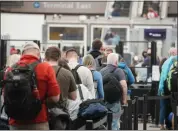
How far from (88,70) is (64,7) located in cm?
Result: 2087

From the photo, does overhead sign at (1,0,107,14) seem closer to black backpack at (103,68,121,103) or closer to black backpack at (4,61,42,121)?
black backpack at (103,68,121,103)

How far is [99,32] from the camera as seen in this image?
26422 mm

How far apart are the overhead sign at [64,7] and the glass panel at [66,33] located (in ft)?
9.28

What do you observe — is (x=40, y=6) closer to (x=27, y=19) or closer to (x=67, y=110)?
(x=27, y=19)

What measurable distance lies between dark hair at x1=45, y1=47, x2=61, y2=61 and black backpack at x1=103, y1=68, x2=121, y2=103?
297 cm

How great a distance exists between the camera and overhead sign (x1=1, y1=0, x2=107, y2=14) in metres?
30.5

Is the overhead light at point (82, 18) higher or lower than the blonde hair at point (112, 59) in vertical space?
higher

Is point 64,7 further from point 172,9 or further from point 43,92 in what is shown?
point 43,92

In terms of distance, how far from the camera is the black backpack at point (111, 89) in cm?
1139

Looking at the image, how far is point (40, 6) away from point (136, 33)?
6.30m

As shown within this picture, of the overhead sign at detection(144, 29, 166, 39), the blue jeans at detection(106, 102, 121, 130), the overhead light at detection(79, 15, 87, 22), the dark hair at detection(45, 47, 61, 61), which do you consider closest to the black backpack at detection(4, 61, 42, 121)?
the dark hair at detection(45, 47, 61, 61)

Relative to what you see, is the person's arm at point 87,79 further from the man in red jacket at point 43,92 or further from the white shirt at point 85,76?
the man in red jacket at point 43,92

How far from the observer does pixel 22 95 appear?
7.36 metres

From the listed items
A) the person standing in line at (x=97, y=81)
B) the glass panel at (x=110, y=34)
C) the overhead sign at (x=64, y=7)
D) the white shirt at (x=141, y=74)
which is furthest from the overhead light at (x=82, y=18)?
the person standing in line at (x=97, y=81)
